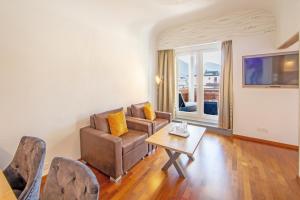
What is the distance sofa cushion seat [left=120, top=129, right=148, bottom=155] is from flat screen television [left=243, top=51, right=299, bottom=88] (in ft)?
8.58

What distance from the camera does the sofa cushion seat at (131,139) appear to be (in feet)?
7.67

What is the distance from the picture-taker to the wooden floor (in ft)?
6.30

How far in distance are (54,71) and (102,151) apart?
1.39 m

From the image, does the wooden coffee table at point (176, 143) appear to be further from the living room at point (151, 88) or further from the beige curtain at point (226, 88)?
the beige curtain at point (226, 88)

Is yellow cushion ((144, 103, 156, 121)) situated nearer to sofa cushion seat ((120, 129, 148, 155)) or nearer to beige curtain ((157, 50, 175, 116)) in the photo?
sofa cushion seat ((120, 129, 148, 155))

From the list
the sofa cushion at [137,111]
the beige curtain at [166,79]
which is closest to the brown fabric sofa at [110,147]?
the sofa cushion at [137,111]

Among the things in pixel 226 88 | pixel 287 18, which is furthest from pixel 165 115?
pixel 287 18

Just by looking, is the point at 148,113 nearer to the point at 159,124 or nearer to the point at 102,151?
the point at 159,124

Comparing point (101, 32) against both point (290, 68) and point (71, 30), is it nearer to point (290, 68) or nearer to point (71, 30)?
point (71, 30)

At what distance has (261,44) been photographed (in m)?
3.29

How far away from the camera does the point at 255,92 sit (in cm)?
343

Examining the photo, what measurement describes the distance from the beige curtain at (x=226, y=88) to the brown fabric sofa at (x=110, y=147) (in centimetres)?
205

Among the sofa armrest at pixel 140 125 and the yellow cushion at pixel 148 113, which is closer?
the sofa armrest at pixel 140 125

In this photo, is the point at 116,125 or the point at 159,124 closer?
the point at 116,125
